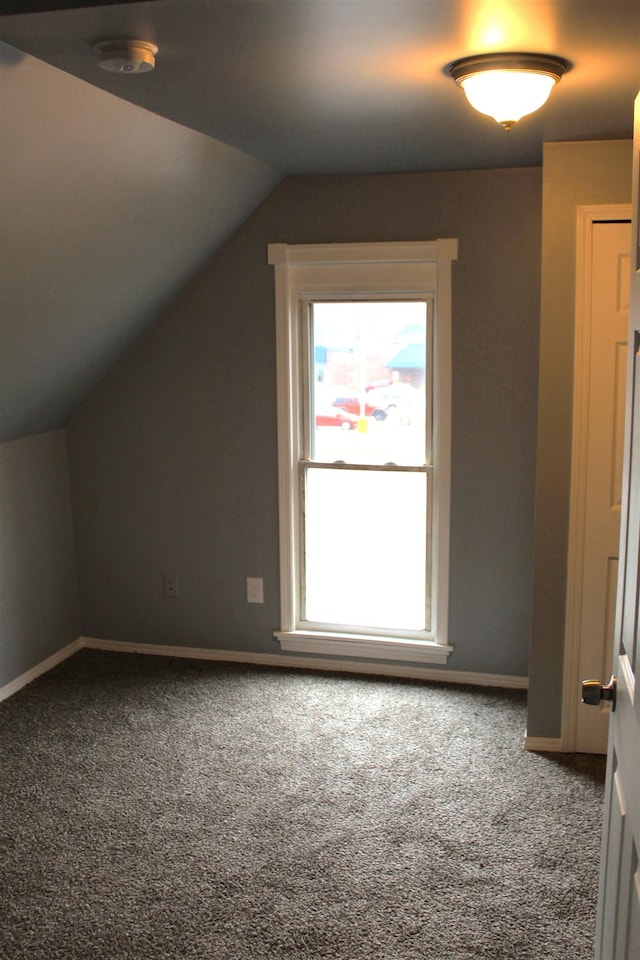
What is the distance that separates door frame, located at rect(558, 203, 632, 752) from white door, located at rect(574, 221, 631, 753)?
0.01m

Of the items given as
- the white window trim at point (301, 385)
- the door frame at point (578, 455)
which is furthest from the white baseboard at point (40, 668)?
the door frame at point (578, 455)

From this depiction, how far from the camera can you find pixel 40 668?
13.3 ft

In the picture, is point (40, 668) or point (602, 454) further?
point (40, 668)

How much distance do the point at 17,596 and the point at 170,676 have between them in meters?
0.75

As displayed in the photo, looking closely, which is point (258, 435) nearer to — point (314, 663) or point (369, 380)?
point (369, 380)

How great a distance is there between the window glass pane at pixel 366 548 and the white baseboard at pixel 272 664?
187mm

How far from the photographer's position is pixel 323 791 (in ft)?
10.1

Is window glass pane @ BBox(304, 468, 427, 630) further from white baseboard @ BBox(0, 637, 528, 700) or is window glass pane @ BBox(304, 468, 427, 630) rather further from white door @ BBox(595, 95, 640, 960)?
white door @ BBox(595, 95, 640, 960)

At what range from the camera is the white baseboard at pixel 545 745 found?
132 inches

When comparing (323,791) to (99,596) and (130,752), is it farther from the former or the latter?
(99,596)

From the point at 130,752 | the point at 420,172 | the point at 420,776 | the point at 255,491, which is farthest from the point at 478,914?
the point at 420,172

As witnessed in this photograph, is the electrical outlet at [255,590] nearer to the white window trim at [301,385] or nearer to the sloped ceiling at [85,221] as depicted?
the white window trim at [301,385]

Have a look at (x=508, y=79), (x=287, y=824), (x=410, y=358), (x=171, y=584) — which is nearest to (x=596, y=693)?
(x=508, y=79)

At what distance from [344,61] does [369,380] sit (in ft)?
6.47
